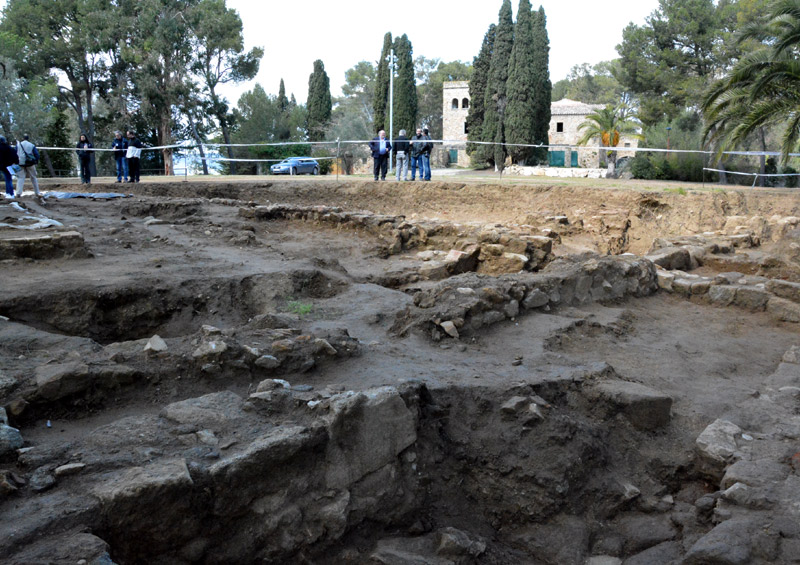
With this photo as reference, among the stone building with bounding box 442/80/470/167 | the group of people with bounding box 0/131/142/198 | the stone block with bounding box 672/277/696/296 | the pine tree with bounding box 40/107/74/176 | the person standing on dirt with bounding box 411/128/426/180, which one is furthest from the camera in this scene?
the stone building with bounding box 442/80/470/167

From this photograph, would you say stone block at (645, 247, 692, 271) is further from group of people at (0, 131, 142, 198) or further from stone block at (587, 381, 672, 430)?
group of people at (0, 131, 142, 198)

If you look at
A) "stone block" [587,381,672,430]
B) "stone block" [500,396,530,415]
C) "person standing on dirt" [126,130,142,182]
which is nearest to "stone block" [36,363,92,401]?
"stone block" [500,396,530,415]

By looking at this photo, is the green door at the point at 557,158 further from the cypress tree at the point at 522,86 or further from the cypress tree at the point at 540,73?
the cypress tree at the point at 522,86

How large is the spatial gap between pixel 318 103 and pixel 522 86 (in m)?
16.1

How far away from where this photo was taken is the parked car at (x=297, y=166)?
1053 inches

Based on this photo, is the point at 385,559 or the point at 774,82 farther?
the point at 774,82

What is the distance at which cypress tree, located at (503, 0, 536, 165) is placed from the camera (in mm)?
27406

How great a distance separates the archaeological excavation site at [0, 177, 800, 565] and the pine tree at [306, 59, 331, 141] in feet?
109

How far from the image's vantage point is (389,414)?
11.8 ft

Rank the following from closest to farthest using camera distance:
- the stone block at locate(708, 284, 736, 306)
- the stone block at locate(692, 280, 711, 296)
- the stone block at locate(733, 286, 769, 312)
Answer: the stone block at locate(733, 286, 769, 312)
the stone block at locate(708, 284, 736, 306)
the stone block at locate(692, 280, 711, 296)

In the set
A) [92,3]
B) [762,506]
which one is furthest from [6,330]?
[92,3]

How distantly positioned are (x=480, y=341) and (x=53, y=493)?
11.2 ft

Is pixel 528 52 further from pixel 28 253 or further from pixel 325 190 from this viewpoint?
pixel 28 253

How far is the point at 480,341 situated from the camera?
538 centimetres
